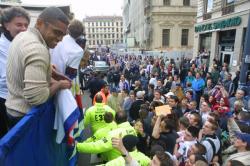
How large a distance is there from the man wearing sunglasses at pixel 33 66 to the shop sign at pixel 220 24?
15824 millimetres

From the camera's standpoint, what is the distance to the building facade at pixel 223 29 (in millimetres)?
14938

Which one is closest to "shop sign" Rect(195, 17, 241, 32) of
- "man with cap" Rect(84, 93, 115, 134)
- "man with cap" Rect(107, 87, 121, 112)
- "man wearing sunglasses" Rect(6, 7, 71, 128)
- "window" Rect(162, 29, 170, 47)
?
"man with cap" Rect(107, 87, 121, 112)

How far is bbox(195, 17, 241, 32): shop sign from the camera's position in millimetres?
15527

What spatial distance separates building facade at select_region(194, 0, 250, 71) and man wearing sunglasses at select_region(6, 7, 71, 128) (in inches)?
551

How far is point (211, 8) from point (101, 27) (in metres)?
122

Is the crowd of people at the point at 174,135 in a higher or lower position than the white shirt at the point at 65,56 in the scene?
lower

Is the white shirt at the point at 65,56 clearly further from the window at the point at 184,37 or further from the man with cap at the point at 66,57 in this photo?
the window at the point at 184,37

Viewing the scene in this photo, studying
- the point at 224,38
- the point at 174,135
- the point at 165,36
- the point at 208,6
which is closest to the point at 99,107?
the point at 174,135

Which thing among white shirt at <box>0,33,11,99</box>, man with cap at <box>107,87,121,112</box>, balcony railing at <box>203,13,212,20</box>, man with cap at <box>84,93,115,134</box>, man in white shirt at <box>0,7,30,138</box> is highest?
balcony railing at <box>203,13,212,20</box>

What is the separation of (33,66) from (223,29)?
59.1ft

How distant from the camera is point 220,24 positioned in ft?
58.1

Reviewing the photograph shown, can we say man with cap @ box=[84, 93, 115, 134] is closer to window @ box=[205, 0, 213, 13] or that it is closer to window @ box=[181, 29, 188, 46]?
window @ box=[205, 0, 213, 13]

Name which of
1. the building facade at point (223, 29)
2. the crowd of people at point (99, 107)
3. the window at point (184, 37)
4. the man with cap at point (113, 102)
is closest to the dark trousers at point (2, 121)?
the crowd of people at point (99, 107)

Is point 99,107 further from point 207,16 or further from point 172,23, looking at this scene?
point 172,23
